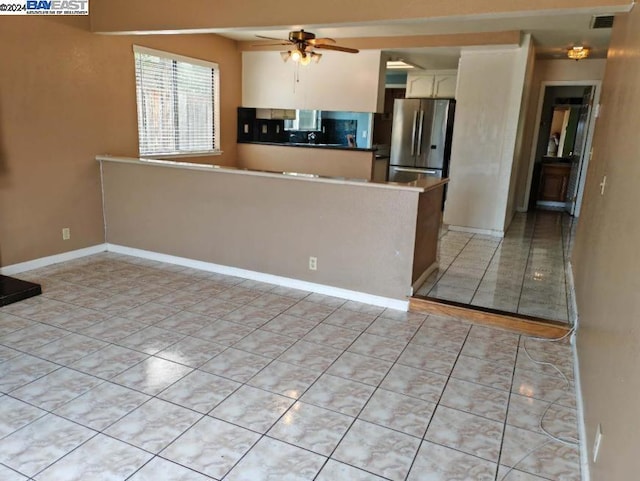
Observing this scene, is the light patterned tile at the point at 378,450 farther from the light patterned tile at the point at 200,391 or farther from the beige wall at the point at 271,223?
the beige wall at the point at 271,223

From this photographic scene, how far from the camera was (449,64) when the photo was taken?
7098 mm

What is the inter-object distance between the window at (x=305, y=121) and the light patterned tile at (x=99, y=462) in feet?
18.0

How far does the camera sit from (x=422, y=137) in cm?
708

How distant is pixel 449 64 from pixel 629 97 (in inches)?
199

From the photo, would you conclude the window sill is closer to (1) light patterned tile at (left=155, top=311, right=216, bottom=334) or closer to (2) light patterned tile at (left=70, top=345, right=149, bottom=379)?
(1) light patterned tile at (left=155, top=311, right=216, bottom=334)

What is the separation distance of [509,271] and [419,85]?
441cm

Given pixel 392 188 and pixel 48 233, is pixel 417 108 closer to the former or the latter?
pixel 392 188

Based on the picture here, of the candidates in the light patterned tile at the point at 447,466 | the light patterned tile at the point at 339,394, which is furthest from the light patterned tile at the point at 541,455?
the light patterned tile at the point at 339,394

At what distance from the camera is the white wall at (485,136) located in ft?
18.3

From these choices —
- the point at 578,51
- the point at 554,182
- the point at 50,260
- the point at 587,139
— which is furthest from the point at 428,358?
the point at 554,182

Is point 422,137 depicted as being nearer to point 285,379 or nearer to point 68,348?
point 285,379

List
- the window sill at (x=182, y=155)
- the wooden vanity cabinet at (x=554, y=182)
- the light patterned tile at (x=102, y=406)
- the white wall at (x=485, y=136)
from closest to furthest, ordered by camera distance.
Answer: the light patterned tile at (x=102, y=406) → the window sill at (x=182, y=155) → the white wall at (x=485, y=136) → the wooden vanity cabinet at (x=554, y=182)

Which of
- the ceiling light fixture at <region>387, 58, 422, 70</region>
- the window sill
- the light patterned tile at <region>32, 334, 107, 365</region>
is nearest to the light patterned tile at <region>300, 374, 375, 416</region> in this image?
the light patterned tile at <region>32, 334, 107, 365</region>

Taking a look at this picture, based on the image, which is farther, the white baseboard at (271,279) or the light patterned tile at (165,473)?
the white baseboard at (271,279)
